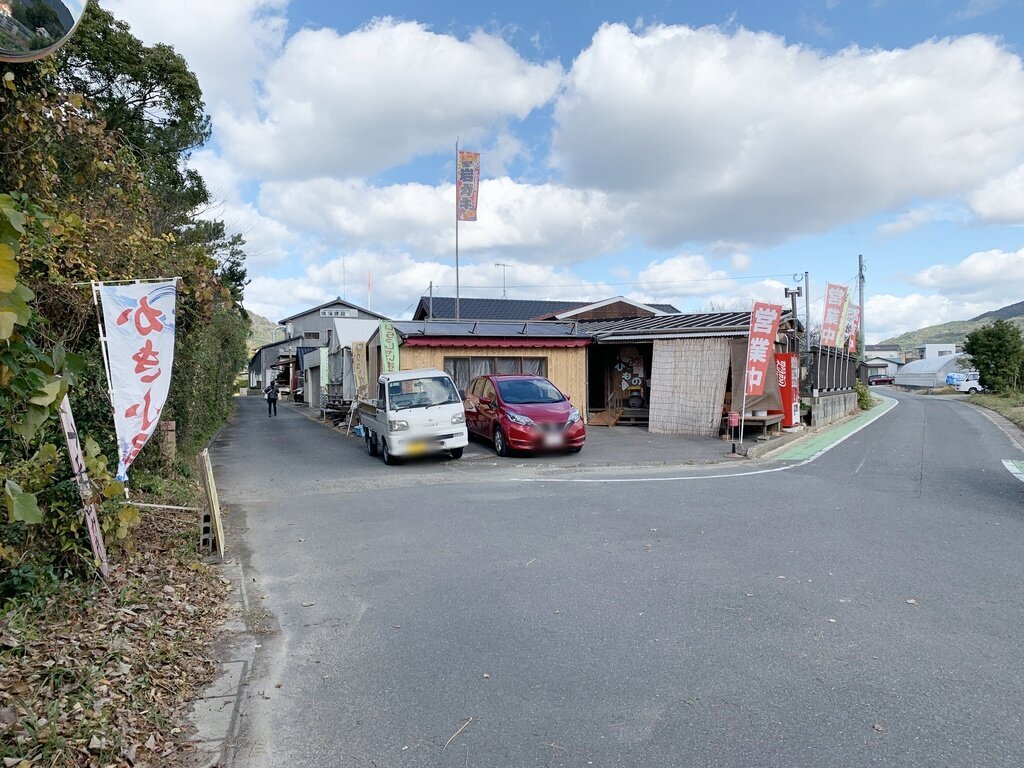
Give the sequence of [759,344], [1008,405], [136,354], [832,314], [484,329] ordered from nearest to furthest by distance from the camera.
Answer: [136,354] < [759,344] < [484,329] < [832,314] < [1008,405]

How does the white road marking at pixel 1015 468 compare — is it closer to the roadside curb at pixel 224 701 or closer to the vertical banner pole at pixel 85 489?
the roadside curb at pixel 224 701

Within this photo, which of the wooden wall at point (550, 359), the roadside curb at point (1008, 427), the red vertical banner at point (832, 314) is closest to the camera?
the roadside curb at point (1008, 427)

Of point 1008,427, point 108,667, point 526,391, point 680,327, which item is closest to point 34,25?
point 108,667

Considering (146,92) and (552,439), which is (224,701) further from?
(146,92)

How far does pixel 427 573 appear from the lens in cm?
609

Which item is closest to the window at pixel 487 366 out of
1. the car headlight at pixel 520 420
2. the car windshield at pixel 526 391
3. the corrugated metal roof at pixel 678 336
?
the corrugated metal roof at pixel 678 336

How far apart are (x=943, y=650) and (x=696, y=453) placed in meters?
10.0

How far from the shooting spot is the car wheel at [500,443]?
13930 millimetres

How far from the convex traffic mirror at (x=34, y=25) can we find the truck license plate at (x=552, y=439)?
1051 cm

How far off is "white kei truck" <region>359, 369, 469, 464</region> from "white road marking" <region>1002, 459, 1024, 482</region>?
30.8 ft

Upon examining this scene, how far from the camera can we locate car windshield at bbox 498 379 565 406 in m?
14.6

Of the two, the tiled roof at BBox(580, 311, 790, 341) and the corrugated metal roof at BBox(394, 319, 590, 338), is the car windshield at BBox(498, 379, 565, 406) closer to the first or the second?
the corrugated metal roof at BBox(394, 319, 590, 338)

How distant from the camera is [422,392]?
1373 cm

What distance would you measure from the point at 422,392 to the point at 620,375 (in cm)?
974
